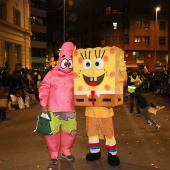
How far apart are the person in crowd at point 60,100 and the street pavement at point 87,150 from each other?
49 centimetres

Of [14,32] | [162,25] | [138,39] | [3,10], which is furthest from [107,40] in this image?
[3,10]

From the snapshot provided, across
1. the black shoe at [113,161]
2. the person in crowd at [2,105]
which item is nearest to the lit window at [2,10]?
the person in crowd at [2,105]

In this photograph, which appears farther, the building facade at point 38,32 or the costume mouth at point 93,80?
the building facade at point 38,32

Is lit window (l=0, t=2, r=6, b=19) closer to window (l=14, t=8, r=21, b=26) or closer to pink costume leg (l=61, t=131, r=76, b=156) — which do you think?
window (l=14, t=8, r=21, b=26)

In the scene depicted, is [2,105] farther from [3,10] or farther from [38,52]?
[38,52]

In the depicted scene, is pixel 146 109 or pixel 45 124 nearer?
pixel 45 124

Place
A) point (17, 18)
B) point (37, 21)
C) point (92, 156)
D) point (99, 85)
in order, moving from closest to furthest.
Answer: point (99, 85), point (92, 156), point (17, 18), point (37, 21)

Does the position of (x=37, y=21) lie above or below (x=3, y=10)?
above

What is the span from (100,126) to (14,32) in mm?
20689

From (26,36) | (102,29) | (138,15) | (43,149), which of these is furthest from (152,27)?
(43,149)

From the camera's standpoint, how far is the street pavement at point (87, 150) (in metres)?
5.92

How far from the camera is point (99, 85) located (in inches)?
225

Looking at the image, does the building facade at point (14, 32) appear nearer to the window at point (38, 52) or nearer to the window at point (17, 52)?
the window at point (17, 52)

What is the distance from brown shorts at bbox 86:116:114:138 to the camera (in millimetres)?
5879
